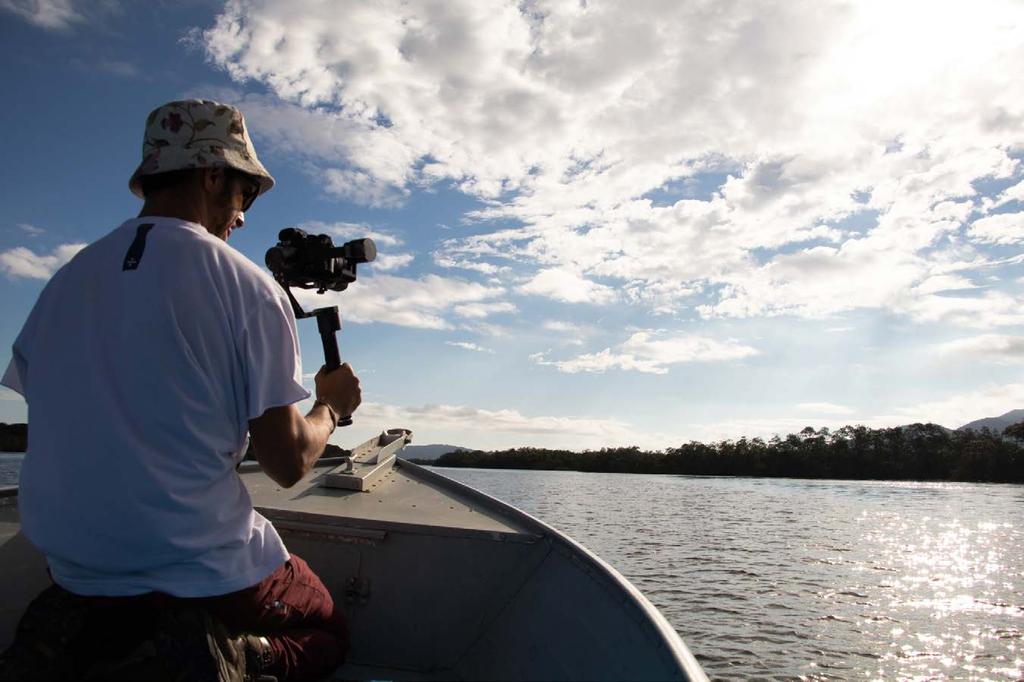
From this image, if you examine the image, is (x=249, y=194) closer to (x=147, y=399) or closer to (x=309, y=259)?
(x=309, y=259)

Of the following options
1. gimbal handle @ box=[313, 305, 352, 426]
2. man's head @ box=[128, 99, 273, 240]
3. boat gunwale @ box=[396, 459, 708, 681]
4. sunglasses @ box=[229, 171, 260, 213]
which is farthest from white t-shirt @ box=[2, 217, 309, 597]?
boat gunwale @ box=[396, 459, 708, 681]

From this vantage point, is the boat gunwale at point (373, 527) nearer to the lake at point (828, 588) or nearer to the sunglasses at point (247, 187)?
the sunglasses at point (247, 187)

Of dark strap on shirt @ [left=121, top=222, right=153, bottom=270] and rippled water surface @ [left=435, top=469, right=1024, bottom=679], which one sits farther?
rippled water surface @ [left=435, top=469, right=1024, bottom=679]

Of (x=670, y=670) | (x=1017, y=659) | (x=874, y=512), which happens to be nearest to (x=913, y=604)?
(x=1017, y=659)

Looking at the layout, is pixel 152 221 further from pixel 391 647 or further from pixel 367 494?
pixel 367 494

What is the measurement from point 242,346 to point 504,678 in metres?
2.30

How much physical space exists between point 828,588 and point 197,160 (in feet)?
50.9

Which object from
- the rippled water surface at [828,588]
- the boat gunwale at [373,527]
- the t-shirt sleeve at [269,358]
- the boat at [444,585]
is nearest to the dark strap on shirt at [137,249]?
the t-shirt sleeve at [269,358]

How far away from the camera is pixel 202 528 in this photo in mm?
1943

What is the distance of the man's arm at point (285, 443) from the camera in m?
2.02

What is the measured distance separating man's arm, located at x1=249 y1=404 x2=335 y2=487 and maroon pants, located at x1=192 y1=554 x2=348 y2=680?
43cm

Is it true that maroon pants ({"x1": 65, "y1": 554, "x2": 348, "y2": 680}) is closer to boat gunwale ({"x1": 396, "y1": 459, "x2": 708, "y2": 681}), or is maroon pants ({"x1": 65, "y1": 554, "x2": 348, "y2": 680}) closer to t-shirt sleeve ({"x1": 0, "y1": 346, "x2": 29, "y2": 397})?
t-shirt sleeve ({"x1": 0, "y1": 346, "x2": 29, "y2": 397})

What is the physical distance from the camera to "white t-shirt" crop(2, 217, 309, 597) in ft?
6.03

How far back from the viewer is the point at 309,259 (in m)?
2.79
